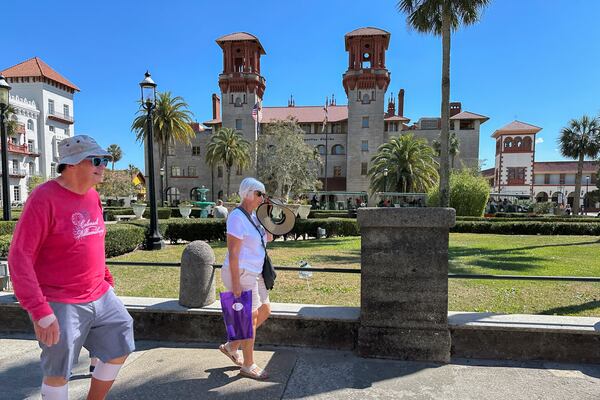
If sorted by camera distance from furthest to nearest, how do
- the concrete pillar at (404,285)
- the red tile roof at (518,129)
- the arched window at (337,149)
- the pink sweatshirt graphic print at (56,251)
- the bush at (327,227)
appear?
the red tile roof at (518,129), the arched window at (337,149), the bush at (327,227), the concrete pillar at (404,285), the pink sweatshirt graphic print at (56,251)

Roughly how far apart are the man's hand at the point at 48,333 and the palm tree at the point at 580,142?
53.0 m

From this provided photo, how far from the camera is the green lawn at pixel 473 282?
18.0ft

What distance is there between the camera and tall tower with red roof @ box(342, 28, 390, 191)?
50531 millimetres

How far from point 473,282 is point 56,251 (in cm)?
695

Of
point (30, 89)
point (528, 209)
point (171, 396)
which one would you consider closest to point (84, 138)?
point (171, 396)

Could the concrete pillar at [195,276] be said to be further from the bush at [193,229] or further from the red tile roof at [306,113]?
the red tile roof at [306,113]

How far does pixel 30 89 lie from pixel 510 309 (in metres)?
67.3

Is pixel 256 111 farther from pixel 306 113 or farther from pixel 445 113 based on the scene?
pixel 445 113

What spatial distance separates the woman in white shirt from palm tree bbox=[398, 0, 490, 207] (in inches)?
576

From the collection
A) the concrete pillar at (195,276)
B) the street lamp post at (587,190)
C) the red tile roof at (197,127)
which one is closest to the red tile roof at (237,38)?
the red tile roof at (197,127)

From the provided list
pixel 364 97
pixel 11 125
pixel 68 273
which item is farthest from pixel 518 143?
pixel 11 125

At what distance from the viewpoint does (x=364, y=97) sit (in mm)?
51281

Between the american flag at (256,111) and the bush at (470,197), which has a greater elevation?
the american flag at (256,111)

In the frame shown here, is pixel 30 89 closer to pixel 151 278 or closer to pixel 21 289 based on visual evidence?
pixel 151 278
